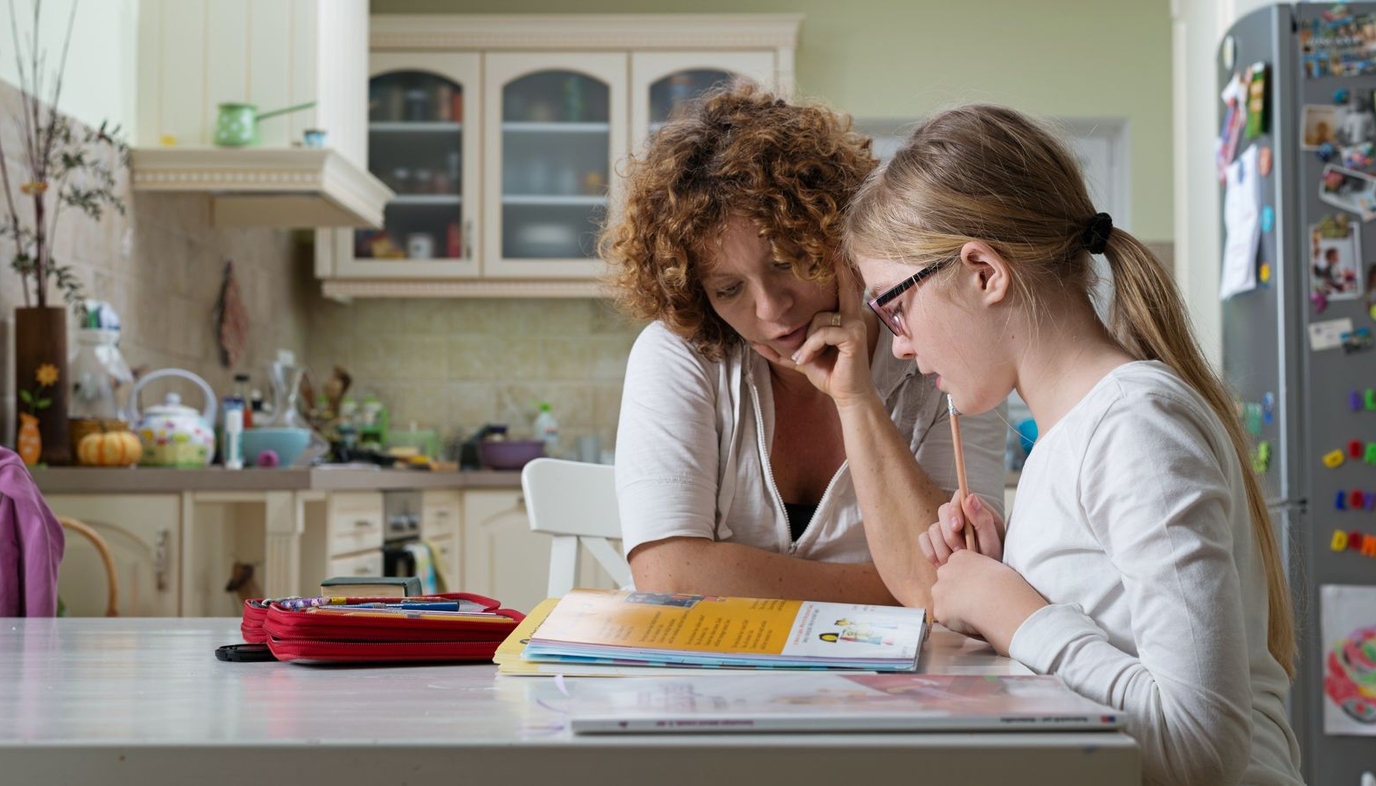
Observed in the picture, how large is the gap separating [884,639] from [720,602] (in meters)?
0.18

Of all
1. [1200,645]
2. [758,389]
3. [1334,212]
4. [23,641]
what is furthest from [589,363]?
[1200,645]

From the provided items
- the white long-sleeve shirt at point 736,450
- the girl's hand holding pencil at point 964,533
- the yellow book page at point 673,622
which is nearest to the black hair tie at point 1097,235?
the girl's hand holding pencil at point 964,533

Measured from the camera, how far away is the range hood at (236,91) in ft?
11.5

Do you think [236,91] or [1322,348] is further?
[236,91]

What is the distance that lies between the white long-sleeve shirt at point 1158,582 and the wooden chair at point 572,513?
3.27ft

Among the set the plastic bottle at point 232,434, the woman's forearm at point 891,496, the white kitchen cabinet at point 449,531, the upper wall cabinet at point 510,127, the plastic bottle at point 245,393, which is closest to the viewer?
the woman's forearm at point 891,496

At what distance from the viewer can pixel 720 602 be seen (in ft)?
3.72

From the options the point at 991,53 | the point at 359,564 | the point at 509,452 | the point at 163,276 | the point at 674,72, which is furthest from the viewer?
the point at 991,53

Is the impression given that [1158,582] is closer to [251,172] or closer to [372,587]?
[372,587]

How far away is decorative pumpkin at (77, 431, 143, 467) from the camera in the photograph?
9.53ft

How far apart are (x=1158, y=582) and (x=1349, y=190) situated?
2.51 metres

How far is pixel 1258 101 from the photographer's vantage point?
10.3ft

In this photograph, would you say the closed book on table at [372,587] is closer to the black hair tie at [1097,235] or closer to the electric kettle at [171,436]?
the black hair tie at [1097,235]

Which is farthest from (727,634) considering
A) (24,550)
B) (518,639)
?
(24,550)
